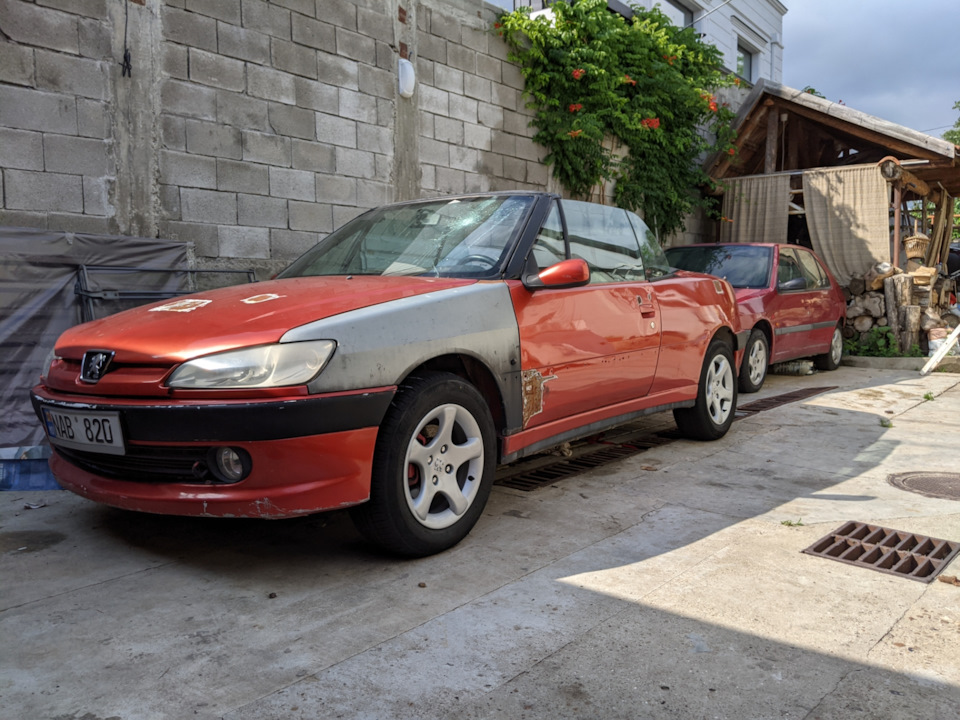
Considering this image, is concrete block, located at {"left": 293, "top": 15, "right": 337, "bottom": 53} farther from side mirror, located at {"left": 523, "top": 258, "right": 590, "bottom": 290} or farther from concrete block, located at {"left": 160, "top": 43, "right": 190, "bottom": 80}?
side mirror, located at {"left": 523, "top": 258, "right": 590, "bottom": 290}

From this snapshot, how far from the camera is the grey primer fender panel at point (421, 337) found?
2.85 meters

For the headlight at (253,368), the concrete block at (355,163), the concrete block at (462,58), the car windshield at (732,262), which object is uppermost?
the concrete block at (462,58)

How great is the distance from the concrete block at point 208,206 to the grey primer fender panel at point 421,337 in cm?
366

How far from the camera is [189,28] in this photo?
6.13 m

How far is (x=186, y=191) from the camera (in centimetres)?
620

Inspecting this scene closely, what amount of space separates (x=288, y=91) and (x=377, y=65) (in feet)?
3.91

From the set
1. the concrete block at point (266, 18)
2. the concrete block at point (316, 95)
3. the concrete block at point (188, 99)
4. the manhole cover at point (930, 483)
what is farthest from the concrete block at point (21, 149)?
the manhole cover at point (930, 483)

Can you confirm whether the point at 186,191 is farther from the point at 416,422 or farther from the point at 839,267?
the point at 839,267

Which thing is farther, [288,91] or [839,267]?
[839,267]

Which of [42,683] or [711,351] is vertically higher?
[711,351]

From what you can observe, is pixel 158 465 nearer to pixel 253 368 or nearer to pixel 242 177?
pixel 253 368

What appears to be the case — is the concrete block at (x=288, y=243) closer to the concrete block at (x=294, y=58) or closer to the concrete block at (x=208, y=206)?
the concrete block at (x=208, y=206)

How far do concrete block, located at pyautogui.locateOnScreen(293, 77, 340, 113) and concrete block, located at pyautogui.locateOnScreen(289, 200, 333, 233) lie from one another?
881mm

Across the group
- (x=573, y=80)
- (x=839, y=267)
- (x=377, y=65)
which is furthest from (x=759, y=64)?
(x=377, y=65)
